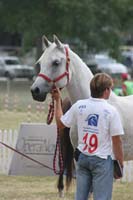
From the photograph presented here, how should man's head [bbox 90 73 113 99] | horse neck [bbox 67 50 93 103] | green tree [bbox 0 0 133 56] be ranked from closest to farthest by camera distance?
man's head [bbox 90 73 113 99], horse neck [bbox 67 50 93 103], green tree [bbox 0 0 133 56]

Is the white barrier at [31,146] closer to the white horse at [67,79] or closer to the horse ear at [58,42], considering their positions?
the white horse at [67,79]

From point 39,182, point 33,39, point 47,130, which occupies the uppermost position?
point 33,39

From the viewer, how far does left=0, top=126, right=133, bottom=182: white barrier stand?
13078 millimetres

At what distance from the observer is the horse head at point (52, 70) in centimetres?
945

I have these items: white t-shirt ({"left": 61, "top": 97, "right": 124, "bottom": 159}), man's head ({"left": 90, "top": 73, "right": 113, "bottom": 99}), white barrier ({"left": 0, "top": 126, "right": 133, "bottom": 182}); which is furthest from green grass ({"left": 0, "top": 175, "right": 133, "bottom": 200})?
man's head ({"left": 90, "top": 73, "right": 113, "bottom": 99})

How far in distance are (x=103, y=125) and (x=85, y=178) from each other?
57cm

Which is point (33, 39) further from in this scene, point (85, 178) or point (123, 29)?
point (85, 178)

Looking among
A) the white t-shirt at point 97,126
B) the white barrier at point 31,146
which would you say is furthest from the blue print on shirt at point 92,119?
the white barrier at point 31,146

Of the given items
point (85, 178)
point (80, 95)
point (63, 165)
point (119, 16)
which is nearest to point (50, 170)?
point (63, 165)

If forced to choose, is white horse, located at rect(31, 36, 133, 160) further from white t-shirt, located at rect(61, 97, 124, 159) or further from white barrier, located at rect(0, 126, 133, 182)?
white barrier, located at rect(0, 126, 133, 182)

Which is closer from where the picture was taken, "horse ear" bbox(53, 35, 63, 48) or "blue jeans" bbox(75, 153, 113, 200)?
"blue jeans" bbox(75, 153, 113, 200)

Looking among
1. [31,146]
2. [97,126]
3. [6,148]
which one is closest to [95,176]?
[97,126]

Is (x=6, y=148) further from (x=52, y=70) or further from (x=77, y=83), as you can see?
(x=52, y=70)

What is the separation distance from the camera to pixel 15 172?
13.4 meters
